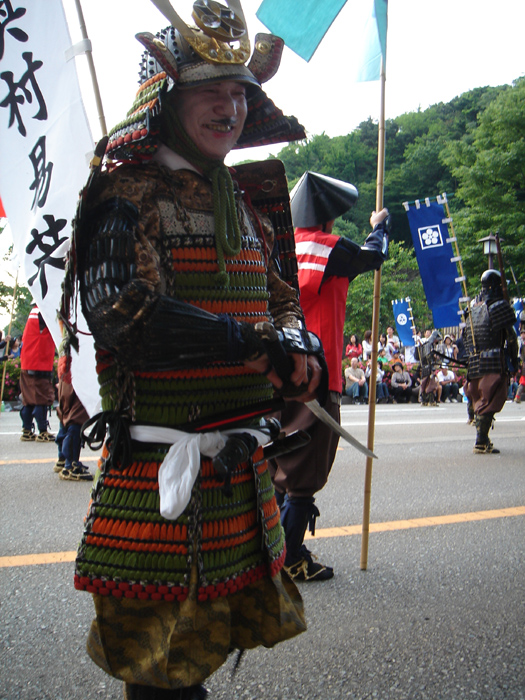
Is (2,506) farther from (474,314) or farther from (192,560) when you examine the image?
(474,314)

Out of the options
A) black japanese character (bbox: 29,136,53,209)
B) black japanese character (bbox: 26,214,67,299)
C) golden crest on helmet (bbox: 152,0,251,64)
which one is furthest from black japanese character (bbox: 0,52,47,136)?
golden crest on helmet (bbox: 152,0,251,64)

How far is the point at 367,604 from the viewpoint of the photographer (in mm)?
3129

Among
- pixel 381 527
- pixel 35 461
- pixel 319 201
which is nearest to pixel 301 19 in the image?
pixel 319 201

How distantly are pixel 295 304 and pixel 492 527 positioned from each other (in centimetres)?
326

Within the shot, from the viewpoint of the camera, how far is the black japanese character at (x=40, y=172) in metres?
3.03

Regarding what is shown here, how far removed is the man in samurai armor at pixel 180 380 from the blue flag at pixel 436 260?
348cm

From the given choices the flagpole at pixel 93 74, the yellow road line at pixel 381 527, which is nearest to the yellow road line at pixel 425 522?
the yellow road line at pixel 381 527

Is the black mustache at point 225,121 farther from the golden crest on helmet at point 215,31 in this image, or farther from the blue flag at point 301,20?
the blue flag at point 301,20

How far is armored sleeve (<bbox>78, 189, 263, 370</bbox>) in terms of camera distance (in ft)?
4.62

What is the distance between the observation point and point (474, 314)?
8039 mm

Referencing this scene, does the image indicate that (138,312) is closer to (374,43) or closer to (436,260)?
(374,43)

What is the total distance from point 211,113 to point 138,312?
0.62m

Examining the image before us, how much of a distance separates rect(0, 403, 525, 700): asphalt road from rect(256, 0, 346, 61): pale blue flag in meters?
2.61

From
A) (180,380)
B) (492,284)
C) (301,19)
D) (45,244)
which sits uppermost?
(301,19)
